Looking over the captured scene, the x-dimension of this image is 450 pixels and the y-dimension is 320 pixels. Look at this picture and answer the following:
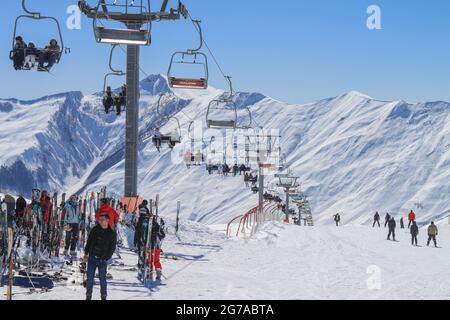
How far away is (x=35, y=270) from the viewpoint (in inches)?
629

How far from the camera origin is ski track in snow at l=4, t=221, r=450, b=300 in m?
15.0

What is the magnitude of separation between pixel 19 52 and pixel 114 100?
9097 millimetres

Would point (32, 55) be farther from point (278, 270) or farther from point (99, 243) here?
point (278, 270)

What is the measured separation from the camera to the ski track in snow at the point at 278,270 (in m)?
15.0

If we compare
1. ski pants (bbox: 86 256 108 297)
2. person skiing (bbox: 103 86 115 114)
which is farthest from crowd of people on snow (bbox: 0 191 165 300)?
person skiing (bbox: 103 86 115 114)

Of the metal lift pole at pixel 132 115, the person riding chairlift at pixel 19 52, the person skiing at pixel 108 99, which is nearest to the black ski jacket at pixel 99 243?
the person riding chairlift at pixel 19 52

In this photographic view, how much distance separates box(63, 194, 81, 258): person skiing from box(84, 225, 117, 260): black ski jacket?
21.2ft

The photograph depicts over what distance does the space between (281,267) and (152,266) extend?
5.74m

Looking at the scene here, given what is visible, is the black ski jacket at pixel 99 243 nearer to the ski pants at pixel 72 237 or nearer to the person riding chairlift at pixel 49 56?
the person riding chairlift at pixel 49 56

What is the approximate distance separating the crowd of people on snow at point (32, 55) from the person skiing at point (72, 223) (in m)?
3.80

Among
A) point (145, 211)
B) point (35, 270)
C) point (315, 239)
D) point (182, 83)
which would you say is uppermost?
point (182, 83)
